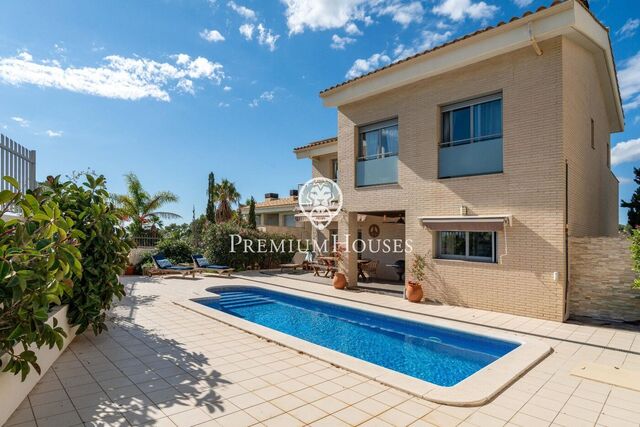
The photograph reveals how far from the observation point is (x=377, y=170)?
16.6m

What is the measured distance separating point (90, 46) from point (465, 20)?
49.4ft

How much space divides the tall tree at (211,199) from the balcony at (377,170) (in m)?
20.4

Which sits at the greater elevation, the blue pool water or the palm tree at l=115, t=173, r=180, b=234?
the palm tree at l=115, t=173, r=180, b=234

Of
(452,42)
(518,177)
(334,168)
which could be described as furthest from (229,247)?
(518,177)

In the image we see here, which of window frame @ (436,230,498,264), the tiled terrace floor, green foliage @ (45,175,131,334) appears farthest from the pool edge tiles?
green foliage @ (45,175,131,334)

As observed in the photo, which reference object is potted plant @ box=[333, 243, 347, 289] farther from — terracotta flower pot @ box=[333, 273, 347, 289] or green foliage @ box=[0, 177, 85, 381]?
green foliage @ box=[0, 177, 85, 381]

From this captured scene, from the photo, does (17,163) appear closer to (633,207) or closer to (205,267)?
(205,267)

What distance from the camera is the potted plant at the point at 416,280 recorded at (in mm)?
14188

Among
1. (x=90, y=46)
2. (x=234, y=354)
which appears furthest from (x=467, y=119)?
(x=90, y=46)

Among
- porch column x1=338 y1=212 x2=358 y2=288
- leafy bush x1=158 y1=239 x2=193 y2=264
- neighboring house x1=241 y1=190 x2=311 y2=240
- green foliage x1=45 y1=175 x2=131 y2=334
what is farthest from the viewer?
neighboring house x1=241 y1=190 x2=311 y2=240

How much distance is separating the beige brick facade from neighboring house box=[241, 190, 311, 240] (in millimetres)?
18661

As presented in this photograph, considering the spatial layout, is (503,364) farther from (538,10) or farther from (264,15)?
(264,15)

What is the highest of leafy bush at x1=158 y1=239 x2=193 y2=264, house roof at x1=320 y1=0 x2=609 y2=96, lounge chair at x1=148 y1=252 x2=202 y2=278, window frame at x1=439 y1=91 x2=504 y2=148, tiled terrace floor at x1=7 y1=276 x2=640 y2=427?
house roof at x1=320 y1=0 x2=609 y2=96

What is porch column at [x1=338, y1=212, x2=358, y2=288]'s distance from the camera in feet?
58.7
